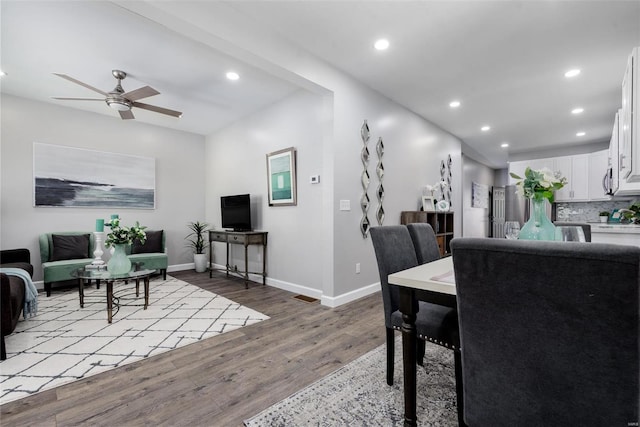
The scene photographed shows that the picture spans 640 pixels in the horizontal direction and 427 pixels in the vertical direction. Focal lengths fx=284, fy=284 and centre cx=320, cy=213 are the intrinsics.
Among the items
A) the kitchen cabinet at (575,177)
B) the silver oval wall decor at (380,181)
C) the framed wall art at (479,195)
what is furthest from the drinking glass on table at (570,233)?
the framed wall art at (479,195)

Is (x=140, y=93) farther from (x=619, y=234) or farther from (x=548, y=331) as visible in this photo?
(x=619, y=234)

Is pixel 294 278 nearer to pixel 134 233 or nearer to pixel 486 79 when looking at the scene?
pixel 134 233

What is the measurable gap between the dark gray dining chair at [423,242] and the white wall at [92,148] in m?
4.90

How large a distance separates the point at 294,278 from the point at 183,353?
6.22 ft

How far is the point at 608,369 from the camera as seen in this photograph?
A: 0.70 meters

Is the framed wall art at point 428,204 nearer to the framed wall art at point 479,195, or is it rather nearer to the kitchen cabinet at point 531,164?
the kitchen cabinet at point 531,164

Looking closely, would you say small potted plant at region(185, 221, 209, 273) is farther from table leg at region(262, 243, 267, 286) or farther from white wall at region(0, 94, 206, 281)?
table leg at region(262, 243, 267, 286)

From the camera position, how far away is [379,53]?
3.02 m

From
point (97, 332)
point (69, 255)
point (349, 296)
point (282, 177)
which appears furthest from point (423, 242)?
point (69, 255)

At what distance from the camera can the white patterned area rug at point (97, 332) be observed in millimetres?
1932

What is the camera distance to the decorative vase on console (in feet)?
4.96

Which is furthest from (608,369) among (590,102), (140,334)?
(590,102)

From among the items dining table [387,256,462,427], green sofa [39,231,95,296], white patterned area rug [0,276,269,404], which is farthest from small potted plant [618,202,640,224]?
green sofa [39,231,95,296]

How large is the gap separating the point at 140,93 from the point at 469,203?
7.73m
